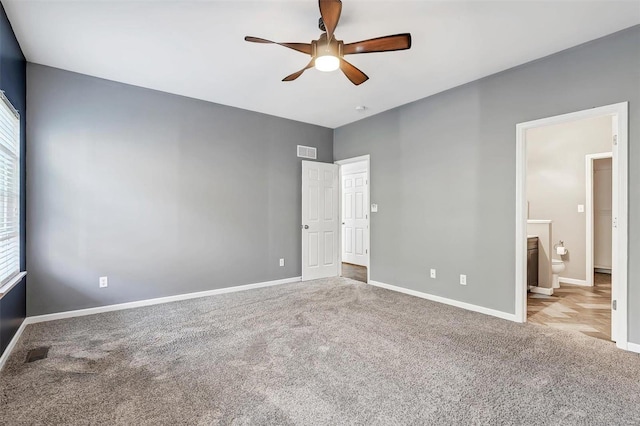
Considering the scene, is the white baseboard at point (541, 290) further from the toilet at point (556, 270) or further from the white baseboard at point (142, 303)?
the white baseboard at point (142, 303)

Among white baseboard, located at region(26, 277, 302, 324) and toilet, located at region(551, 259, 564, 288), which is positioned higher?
toilet, located at region(551, 259, 564, 288)

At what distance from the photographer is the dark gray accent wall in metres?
2.48

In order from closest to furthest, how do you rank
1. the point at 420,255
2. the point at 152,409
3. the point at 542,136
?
the point at 152,409 < the point at 420,255 < the point at 542,136

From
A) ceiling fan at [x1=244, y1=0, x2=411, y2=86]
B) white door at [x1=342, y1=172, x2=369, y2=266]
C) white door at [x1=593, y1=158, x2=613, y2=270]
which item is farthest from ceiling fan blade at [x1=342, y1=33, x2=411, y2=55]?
white door at [x1=593, y1=158, x2=613, y2=270]

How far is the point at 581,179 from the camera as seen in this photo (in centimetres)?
511

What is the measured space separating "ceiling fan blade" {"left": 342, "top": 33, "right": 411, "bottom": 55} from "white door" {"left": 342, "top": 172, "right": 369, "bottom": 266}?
4487 mm

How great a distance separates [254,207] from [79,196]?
7.06 feet

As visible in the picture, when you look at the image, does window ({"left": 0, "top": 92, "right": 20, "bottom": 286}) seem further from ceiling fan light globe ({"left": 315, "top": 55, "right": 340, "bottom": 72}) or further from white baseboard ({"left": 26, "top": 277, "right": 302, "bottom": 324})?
ceiling fan light globe ({"left": 315, "top": 55, "right": 340, "bottom": 72})

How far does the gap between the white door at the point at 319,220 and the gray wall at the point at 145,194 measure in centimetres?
26

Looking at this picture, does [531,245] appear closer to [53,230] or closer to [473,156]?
[473,156]

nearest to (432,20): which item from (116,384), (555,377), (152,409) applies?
(555,377)

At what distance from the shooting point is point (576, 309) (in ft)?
12.4

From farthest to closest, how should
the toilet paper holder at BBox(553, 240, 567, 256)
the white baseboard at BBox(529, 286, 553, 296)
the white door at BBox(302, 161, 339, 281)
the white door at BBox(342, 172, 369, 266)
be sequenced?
1. the white door at BBox(342, 172, 369, 266)
2. the white door at BBox(302, 161, 339, 281)
3. the toilet paper holder at BBox(553, 240, 567, 256)
4. the white baseboard at BBox(529, 286, 553, 296)

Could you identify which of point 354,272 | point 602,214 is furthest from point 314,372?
point 602,214
